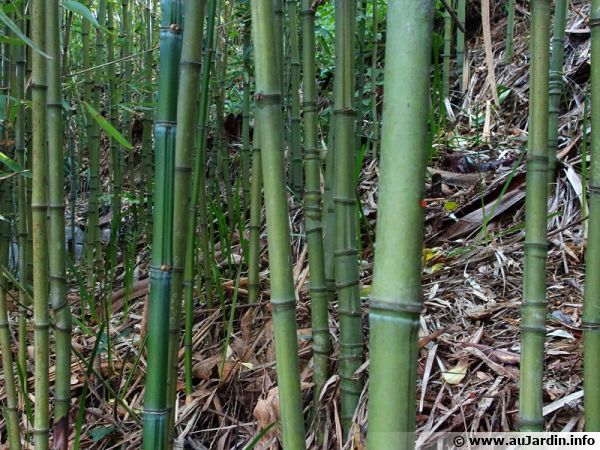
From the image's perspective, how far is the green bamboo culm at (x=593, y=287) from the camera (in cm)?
85

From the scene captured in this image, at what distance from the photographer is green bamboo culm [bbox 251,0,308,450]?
0.65 m

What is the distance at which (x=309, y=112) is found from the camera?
1195mm

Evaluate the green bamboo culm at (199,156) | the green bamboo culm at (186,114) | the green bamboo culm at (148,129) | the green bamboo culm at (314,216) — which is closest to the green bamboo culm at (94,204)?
the green bamboo culm at (148,129)

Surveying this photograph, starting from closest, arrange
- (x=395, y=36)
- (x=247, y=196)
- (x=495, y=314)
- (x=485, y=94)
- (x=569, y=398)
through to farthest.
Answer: (x=395, y=36) → (x=569, y=398) → (x=495, y=314) → (x=247, y=196) → (x=485, y=94)

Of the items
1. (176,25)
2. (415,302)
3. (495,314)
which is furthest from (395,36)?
(495,314)

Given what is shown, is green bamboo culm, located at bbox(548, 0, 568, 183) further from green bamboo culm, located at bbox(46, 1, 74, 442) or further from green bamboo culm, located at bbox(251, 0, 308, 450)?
green bamboo culm, located at bbox(46, 1, 74, 442)

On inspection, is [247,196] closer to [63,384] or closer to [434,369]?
[434,369]

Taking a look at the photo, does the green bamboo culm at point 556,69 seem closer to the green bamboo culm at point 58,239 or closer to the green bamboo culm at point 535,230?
the green bamboo culm at point 535,230

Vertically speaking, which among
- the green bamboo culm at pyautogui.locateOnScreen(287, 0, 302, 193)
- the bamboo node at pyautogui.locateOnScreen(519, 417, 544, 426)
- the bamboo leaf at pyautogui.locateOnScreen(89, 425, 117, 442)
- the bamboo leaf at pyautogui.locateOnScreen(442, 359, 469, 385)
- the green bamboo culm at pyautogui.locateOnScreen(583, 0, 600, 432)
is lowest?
the bamboo leaf at pyautogui.locateOnScreen(89, 425, 117, 442)

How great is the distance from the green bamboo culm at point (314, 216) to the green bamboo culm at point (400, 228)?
620 millimetres

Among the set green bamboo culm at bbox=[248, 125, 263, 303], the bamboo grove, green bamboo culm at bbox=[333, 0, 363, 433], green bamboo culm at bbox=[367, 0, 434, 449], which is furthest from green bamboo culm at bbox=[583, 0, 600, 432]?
green bamboo culm at bbox=[248, 125, 263, 303]

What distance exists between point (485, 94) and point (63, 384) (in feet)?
7.88

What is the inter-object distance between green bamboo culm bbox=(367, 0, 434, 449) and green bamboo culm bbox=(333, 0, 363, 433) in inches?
18.3

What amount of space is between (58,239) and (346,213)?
0.46m
